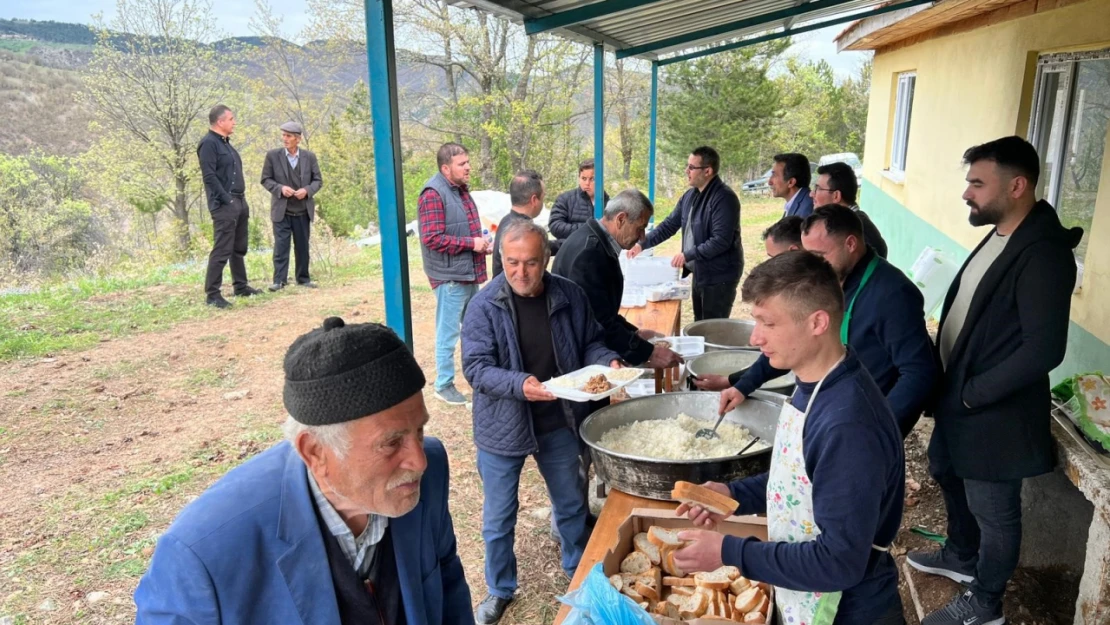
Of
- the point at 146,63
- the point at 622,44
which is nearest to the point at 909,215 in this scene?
the point at 622,44

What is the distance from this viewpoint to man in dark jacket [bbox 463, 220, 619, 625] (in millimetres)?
2949

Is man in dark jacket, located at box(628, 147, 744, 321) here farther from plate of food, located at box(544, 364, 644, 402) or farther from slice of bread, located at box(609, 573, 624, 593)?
slice of bread, located at box(609, 573, 624, 593)

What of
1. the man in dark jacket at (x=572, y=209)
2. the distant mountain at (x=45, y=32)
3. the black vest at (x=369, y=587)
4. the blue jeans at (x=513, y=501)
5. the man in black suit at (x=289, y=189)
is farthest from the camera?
the distant mountain at (x=45, y=32)

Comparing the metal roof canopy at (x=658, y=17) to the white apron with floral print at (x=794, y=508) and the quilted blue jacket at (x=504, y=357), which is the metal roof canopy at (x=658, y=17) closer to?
the quilted blue jacket at (x=504, y=357)

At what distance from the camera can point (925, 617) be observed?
307 centimetres

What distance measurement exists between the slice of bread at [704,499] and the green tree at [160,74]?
57.5 feet

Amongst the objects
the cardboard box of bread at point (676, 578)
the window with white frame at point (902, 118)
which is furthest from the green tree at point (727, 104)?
the cardboard box of bread at point (676, 578)

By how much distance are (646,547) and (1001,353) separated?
1617mm

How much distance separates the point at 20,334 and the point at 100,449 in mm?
3327

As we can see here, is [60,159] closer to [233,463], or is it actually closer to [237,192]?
[237,192]

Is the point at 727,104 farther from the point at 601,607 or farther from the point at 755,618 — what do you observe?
the point at 601,607

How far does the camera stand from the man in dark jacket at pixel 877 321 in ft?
8.91

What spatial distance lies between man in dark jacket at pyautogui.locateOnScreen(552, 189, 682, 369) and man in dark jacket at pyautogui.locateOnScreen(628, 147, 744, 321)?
1.94 m

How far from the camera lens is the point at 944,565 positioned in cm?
338
